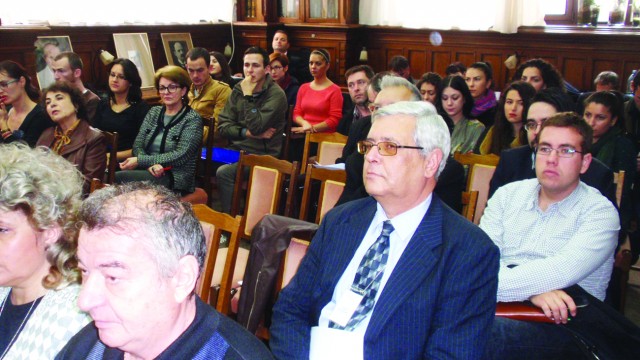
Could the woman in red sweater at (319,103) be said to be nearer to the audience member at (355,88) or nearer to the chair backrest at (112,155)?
the audience member at (355,88)

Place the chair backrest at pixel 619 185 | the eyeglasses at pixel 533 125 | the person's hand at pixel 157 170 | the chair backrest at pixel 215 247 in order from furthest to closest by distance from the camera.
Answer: the person's hand at pixel 157 170
the eyeglasses at pixel 533 125
the chair backrest at pixel 619 185
the chair backrest at pixel 215 247

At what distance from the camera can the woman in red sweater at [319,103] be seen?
5.35 m

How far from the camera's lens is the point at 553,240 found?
7.40 ft

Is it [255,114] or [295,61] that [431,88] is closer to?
[255,114]

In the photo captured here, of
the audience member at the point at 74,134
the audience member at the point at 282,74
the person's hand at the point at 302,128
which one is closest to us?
the audience member at the point at 74,134

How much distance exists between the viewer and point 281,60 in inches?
239

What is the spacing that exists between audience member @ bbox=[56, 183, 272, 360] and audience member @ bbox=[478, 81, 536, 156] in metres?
2.77

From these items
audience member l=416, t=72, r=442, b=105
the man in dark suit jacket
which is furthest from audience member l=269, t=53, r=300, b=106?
the man in dark suit jacket

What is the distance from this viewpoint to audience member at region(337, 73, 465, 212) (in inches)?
95.4

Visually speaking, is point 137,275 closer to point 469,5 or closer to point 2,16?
point 2,16

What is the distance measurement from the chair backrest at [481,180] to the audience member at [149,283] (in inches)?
83.5

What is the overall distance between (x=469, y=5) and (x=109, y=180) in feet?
15.4

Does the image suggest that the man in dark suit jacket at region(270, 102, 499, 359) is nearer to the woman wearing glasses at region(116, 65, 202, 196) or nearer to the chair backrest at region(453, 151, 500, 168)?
the chair backrest at region(453, 151, 500, 168)

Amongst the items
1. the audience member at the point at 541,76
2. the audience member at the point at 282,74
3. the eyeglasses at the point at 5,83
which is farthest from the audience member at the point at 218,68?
the audience member at the point at 541,76
